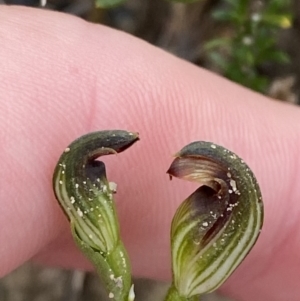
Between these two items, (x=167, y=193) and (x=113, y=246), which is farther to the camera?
(x=167, y=193)

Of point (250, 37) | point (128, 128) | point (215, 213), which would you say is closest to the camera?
point (215, 213)

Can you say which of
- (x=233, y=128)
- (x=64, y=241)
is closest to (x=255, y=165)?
(x=233, y=128)

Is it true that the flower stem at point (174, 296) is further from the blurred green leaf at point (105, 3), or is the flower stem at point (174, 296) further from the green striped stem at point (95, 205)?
the blurred green leaf at point (105, 3)

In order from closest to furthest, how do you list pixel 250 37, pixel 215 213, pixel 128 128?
pixel 215 213 → pixel 128 128 → pixel 250 37

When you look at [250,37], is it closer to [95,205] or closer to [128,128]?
[128,128]

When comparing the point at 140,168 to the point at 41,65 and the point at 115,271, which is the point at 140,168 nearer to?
the point at 41,65

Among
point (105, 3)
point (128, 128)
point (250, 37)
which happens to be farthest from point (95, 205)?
point (250, 37)
